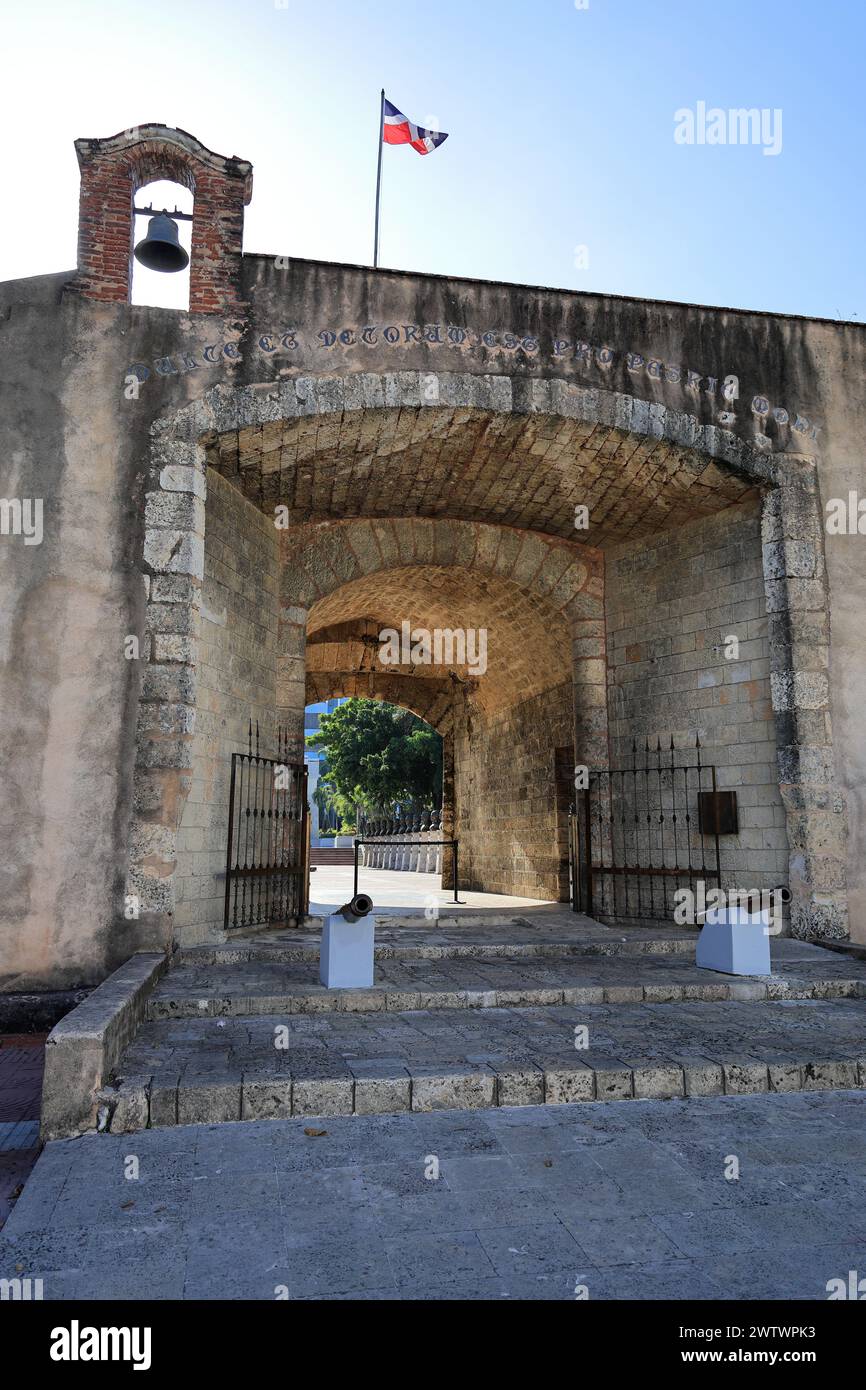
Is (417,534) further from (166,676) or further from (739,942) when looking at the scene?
(739,942)

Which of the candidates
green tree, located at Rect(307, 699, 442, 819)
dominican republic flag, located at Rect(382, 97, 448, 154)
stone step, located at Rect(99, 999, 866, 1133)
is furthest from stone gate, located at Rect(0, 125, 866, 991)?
green tree, located at Rect(307, 699, 442, 819)

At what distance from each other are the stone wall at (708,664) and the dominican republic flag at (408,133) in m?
4.50

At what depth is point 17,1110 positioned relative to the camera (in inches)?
176

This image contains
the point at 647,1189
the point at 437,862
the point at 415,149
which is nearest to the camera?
the point at 647,1189

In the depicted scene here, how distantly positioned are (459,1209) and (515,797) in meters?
9.76

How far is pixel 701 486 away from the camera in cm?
838

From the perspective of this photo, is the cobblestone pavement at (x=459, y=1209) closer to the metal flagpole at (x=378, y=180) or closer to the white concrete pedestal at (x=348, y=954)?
the white concrete pedestal at (x=348, y=954)

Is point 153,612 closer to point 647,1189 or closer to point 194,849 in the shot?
point 194,849

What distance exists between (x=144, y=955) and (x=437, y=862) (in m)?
18.6

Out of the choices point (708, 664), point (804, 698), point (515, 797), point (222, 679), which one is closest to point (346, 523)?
point (222, 679)

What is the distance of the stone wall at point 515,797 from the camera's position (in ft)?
36.3

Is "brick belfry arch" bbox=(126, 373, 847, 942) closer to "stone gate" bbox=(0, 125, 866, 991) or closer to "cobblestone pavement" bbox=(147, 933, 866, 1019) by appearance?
"stone gate" bbox=(0, 125, 866, 991)

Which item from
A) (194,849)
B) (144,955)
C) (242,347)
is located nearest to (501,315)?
(242,347)

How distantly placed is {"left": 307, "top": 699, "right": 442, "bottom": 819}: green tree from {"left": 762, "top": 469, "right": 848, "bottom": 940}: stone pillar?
21.2 metres
